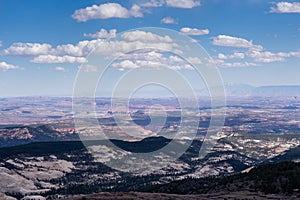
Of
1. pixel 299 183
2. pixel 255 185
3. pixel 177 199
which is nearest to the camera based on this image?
pixel 177 199

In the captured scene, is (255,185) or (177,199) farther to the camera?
(255,185)

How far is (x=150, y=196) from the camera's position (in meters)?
145


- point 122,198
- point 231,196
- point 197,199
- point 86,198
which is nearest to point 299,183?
point 231,196

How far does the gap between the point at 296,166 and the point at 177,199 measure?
80.6 m

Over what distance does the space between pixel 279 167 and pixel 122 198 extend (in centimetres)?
9570

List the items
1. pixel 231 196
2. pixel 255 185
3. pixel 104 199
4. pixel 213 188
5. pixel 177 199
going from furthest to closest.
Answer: pixel 213 188
pixel 255 185
pixel 231 196
pixel 177 199
pixel 104 199

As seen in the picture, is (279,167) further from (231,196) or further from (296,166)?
(231,196)

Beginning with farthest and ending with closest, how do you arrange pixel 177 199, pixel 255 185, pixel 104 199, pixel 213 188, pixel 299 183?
pixel 213 188 → pixel 255 185 → pixel 299 183 → pixel 177 199 → pixel 104 199

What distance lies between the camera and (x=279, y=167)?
19938cm

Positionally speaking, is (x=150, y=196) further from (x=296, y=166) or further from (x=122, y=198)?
(x=296, y=166)

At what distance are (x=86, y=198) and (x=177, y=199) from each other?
30.7 m

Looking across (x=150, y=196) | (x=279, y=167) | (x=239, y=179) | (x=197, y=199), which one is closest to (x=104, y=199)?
(x=150, y=196)

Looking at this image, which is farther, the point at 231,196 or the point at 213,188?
the point at 213,188

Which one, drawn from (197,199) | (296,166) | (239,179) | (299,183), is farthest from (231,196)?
(296,166)
